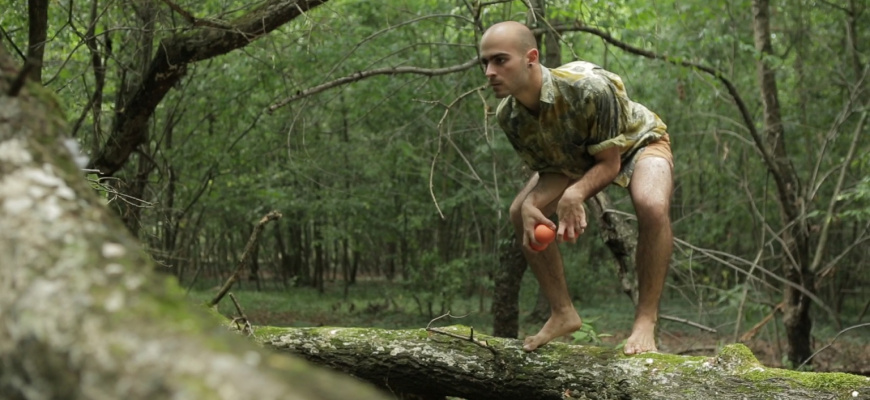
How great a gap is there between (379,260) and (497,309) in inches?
528

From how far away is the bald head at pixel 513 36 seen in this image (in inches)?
→ 143

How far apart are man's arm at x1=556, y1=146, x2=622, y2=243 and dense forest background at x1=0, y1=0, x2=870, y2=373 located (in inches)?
87.1

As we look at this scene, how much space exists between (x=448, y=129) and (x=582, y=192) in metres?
3.04

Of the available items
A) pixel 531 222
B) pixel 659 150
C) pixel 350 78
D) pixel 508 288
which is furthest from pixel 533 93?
pixel 508 288

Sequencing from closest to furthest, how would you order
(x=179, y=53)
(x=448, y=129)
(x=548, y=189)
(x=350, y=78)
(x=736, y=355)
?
(x=736, y=355), (x=548, y=189), (x=350, y=78), (x=179, y=53), (x=448, y=129)

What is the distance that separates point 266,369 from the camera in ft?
3.08

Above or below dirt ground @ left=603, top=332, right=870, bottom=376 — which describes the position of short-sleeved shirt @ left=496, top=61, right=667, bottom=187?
above

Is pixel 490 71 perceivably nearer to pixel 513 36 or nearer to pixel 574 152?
pixel 513 36

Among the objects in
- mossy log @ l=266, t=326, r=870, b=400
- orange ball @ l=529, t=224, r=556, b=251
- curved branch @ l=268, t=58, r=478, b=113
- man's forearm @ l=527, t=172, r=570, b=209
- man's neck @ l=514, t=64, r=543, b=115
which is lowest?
mossy log @ l=266, t=326, r=870, b=400

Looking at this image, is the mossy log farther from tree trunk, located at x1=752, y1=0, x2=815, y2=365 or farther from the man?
tree trunk, located at x1=752, y1=0, x2=815, y2=365

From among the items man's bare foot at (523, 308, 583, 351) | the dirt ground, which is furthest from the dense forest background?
man's bare foot at (523, 308, 583, 351)

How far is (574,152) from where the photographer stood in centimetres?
390

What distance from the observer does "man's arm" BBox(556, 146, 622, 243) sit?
3.54 m

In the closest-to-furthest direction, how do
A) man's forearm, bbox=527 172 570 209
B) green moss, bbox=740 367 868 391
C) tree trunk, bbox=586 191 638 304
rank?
green moss, bbox=740 367 868 391 < man's forearm, bbox=527 172 570 209 < tree trunk, bbox=586 191 638 304
